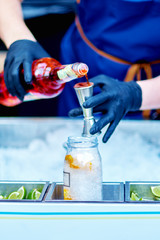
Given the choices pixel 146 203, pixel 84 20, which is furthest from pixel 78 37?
pixel 146 203

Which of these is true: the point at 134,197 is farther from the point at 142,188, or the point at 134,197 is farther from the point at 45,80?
the point at 45,80

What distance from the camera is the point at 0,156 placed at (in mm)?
1514

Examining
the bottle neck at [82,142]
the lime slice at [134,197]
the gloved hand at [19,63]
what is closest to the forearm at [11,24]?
the gloved hand at [19,63]

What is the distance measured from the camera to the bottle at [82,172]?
91 cm

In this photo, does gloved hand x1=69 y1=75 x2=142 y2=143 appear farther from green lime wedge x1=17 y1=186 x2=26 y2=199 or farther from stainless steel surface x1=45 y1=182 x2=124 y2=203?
green lime wedge x1=17 y1=186 x2=26 y2=199

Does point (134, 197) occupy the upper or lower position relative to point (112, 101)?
lower

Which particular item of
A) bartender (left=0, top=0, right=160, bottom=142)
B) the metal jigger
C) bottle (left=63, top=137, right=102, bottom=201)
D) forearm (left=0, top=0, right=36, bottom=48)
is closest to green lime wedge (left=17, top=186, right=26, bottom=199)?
bottle (left=63, top=137, right=102, bottom=201)

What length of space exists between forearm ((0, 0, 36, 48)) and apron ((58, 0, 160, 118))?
1.14 ft

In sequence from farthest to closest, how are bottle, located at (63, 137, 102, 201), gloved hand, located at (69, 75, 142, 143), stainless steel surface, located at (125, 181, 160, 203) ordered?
gloved hand, located at (69, 75, 142, 143) < stainless steel surface, located at (125, 181, 160, 203) < bottle, located at (63, 137, 102, 201)

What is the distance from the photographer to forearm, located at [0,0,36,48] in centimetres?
164

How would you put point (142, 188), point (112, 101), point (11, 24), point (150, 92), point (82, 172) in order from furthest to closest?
1. point (11, 24)
2. point (150, 92)
3. point (112, 101)
4. point (142, 188)
5. point (82, 172)

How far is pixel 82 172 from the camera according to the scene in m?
0.90

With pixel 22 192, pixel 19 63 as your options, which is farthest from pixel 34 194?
pixel 19 63

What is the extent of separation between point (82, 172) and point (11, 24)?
1.06m
